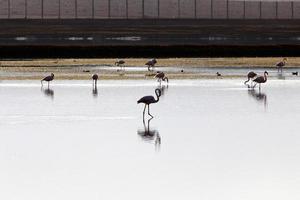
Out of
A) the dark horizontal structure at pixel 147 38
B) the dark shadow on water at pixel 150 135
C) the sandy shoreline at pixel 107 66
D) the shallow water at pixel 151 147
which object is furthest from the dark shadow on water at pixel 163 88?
the dark horizontal structure at pixel 147 38

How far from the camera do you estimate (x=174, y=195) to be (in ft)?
43.5

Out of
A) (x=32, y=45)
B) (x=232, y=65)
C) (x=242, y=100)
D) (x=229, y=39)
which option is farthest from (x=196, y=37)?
(x=242, y=100)

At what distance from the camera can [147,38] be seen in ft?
247

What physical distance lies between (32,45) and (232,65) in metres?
18.1

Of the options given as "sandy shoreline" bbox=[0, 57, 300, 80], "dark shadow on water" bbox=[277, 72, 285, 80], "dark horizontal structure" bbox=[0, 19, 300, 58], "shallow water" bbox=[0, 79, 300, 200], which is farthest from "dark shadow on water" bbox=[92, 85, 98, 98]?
"dark horizontal structure" bbox=[0, 19, 300, 58]

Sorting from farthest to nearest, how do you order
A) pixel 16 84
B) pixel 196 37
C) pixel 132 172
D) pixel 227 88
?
1. pixel 196 37
2. pixel 16 84
3. pixel 227 88
4. pixel 132 172

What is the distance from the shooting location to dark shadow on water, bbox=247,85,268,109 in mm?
29516

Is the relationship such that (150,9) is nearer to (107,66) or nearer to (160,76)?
(107,66)

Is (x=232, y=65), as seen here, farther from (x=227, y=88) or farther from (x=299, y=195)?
(x=299, y=195)

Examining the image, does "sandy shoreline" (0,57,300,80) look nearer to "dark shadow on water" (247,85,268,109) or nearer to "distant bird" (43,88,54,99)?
"distant bird" (43,88,54,99)

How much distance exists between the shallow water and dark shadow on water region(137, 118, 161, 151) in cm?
2

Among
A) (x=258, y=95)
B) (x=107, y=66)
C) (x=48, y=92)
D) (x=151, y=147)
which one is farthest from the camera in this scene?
(x=107, y=66)

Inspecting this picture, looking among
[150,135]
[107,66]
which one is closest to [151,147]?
[150,135]

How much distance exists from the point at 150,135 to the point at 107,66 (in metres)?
35.9
